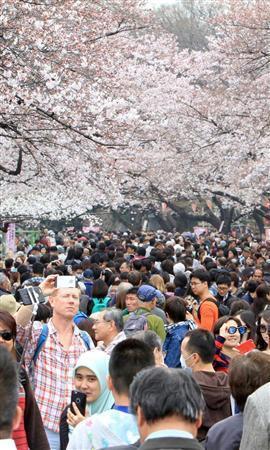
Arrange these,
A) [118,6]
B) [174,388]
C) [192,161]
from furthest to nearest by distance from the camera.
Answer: [192,161]
[118,6]
[174,388]

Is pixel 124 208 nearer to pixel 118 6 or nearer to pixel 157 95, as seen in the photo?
pixel 157 95

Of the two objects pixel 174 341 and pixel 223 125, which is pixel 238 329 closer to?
pixel 174 341

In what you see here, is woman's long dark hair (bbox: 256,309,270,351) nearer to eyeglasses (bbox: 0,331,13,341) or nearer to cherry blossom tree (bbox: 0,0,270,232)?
eyeglasses (bbox: 0,331,13,341)

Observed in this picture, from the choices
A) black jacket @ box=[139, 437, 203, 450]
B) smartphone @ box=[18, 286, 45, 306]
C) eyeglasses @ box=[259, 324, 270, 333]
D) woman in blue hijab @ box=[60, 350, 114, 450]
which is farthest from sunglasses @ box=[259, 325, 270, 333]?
black jacket @ box=[139, 437, 203, 450]

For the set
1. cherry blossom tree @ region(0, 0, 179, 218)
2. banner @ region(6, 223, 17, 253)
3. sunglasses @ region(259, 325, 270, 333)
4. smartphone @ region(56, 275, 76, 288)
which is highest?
cherry blossom tree @ region(0, 0, 179, 218)

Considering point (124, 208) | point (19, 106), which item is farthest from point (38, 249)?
point (124, 208)

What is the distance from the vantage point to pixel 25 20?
13227mm

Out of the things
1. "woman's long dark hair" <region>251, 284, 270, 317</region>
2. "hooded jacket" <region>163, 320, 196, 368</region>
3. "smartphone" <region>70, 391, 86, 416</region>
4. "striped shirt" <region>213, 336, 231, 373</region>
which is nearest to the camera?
"smartphone" <region>70, 391, 86, 416</region>

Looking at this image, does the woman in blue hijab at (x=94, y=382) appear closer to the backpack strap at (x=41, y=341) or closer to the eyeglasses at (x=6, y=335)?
the eyeglasses at (x=6, y=335)

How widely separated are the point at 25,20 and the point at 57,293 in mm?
7549

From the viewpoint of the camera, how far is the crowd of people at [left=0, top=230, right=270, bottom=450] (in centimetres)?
357

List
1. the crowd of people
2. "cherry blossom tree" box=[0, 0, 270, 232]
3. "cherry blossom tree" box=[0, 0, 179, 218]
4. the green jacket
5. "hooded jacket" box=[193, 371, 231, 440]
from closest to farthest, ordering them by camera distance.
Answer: the crowd of people → "hooded jacket" box=[193, 371, 231, 440] → the green jacket → "cherry blossom tree" box=[0, 0, 179, 218] → "cherry blossom tree" box=[0, 0, 270, 232]

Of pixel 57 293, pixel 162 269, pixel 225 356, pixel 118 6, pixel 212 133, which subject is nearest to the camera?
pixel 57 293

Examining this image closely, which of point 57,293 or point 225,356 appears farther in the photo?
point 225,356
